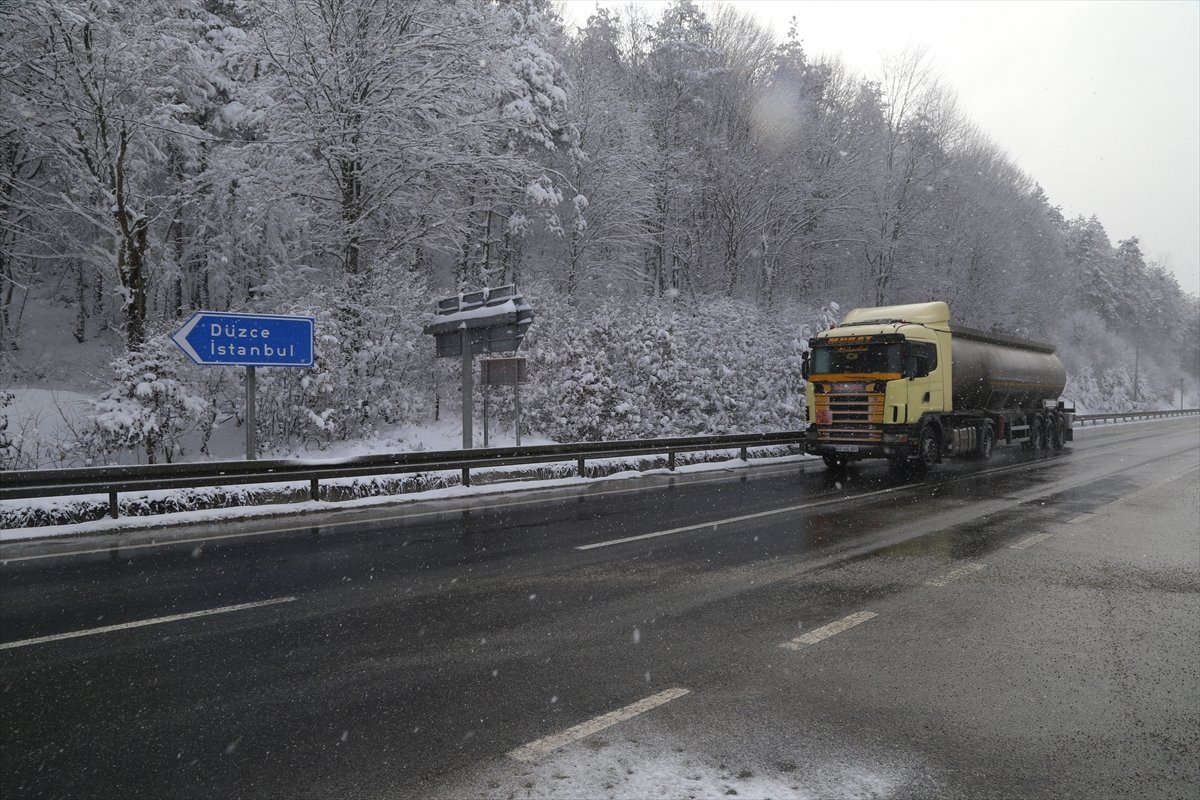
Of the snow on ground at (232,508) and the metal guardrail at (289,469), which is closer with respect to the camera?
the snow on ground at (232,508)

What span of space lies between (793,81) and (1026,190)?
3133 centimetres

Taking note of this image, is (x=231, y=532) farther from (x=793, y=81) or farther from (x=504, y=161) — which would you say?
(x=793, y=81)

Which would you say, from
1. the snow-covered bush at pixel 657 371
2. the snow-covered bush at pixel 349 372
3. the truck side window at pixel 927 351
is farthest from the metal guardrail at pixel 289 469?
the truck side window at pixel 927 351

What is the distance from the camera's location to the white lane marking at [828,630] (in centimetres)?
523

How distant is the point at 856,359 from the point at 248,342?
1293 cm

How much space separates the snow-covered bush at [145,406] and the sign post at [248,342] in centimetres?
310

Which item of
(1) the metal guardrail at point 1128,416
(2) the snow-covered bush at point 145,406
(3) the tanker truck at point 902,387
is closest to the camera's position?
(2) the snow-covered bush at point 145,406

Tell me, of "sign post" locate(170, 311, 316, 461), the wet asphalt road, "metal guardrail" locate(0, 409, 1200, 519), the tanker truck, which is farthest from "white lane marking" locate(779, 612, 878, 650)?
the tanker truck

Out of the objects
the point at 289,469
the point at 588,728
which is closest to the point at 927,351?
the point at 289,469

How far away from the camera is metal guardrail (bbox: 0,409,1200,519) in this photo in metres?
9.71

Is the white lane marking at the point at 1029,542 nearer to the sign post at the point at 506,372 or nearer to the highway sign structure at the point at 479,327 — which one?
the highway sign structure at the point at 479,327

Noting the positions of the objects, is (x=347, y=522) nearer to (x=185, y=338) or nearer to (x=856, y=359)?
(x=185, y=338)

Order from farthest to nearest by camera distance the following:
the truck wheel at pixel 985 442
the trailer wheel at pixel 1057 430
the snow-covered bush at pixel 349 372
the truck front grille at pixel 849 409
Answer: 1. the trailer wheel at pixel 1057 430
2. the truck wheel at pixel 985 442
3. the snow-covered bush at pixel 349 372
4. the truck front grille at pixel 849 409

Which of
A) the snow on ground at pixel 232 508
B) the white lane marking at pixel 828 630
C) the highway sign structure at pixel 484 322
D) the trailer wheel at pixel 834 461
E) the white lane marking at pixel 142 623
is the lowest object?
the white lane marking at pixel 828 630
